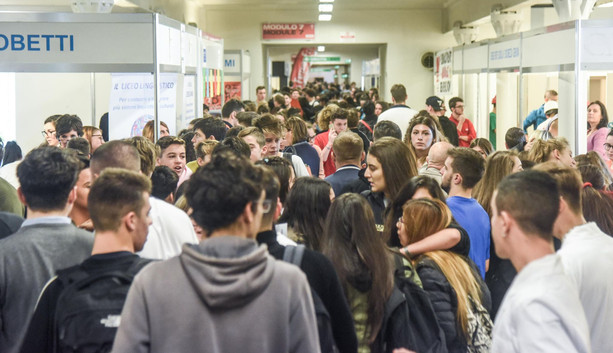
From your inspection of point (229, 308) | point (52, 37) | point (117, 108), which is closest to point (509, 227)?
point (229, 308)

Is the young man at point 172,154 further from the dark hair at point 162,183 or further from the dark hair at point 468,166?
the dark hair at point 468,166

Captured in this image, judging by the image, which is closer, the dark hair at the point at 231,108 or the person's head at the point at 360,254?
the person's head at the point at 360,254

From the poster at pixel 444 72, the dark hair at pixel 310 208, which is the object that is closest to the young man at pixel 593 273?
the dark hair at pixel 310 208

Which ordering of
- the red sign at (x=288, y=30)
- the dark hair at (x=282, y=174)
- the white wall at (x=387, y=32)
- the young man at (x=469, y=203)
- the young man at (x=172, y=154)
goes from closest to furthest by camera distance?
the dark hair at (x=282, y=174) → the young man at (x=469, y=203) → the young man at (x=172, y=154) → the red sign at (x=288, y=30) → the white wall at (x=387, y=32)

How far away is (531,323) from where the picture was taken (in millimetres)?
2068

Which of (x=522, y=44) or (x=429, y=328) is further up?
(x=522, y=44)

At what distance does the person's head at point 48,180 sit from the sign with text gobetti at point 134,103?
11.3 ft

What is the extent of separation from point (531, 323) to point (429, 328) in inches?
43.1

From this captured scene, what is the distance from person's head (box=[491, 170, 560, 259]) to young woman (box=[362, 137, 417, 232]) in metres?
2.33

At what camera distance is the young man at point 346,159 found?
5238 mm

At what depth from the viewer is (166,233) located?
3375 millimetres

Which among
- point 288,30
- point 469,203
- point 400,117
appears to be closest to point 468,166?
point 469,203

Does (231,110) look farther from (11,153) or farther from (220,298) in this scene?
(220,298)

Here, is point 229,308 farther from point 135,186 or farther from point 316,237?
point 316,237
